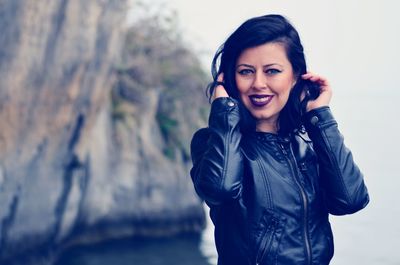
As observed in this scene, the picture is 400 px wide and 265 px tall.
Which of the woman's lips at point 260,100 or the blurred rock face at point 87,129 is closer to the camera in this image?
the woman's lips at point 260,100

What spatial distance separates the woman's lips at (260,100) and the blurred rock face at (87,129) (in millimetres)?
6377

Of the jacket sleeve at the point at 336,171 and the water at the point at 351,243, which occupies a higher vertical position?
the jacket sleeve at the point at 336,171

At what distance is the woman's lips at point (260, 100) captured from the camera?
2.47 metres

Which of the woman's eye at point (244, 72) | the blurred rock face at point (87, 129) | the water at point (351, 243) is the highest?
the woman's eye at point (244, 72)

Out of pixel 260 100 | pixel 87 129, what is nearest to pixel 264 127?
pixel 260 100

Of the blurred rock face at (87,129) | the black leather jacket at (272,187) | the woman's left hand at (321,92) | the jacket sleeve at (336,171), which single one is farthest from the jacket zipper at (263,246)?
→ the blurred rock face at (87,129)

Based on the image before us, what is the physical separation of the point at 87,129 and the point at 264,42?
9.91 metres

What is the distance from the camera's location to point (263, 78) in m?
2.45

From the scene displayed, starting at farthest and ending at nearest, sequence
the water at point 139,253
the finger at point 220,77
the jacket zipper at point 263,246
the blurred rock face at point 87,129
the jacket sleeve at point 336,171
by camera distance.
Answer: the water at point 139,253, the blurred rock face at point 87,129, the finger at point 220,77, the jacket sleeve at point 336,171, the jacket zipper at point 263,246

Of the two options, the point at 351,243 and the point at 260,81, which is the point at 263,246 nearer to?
the point at 260,81

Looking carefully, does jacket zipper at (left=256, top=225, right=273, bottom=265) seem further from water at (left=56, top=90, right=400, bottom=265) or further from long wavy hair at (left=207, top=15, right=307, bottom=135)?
water at (left=56, top=90, right=400, bottom=265)

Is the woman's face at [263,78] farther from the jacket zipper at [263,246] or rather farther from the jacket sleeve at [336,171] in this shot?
the jacket zipper at [263,246]

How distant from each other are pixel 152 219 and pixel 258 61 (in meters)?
14.5

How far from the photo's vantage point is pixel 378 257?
56.6ft
